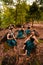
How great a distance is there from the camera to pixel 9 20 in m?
34.3

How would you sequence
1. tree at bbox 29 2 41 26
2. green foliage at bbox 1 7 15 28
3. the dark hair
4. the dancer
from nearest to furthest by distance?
the dark hair
the dancer
green foliage at bbox 1 7 15 28
tree at bbox 29 2 41 26

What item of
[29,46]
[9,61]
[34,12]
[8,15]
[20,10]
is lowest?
[8,15]

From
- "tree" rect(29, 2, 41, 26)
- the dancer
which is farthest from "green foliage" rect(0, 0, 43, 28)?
the dancer

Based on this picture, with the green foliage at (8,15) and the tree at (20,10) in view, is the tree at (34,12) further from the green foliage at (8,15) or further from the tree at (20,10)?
the green foliage at (8,15)

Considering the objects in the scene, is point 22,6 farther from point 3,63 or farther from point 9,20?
point 3,63

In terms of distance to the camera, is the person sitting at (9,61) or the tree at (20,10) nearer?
the person sitting at (9,61)

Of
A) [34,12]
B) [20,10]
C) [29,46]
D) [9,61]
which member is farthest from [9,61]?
[34,12]

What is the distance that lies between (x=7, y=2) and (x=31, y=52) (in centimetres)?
2162

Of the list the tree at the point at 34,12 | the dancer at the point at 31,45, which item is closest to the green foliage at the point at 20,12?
the tree at the point at 34,12

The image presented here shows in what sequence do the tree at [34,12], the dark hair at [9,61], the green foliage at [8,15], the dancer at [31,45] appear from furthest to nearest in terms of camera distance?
1. the tree at [34,12]
2. the green foliage at [8,15]
3. the dancer at [31,45]
4. the dark hair at [9,61]

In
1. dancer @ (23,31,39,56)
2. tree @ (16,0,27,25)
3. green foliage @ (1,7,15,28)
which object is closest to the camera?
dancer @ (23,31,39,56)

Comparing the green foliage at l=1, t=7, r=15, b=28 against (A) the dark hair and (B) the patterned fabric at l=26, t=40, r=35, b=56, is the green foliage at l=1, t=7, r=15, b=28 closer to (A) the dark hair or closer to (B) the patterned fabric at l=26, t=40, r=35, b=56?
(B) the patterned fabric at l=26, t=40, r=35, b=56

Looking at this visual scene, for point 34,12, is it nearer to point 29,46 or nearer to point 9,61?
point 29,46

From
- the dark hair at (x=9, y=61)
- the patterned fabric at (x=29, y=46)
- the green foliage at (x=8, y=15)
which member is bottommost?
the green foliage at (x=8, y=15)
